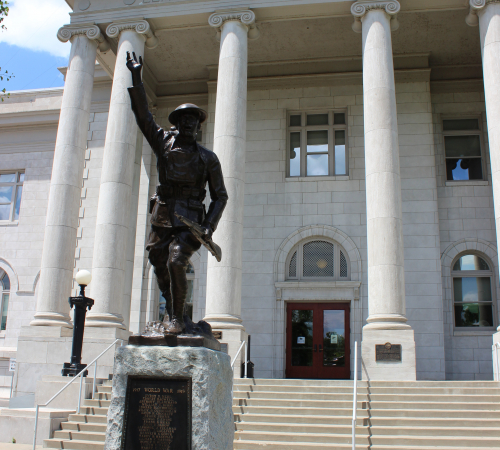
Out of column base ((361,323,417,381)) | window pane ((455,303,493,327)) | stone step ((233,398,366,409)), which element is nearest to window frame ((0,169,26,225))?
stone step ((233,398,366,409))

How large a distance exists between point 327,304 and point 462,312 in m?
4.76

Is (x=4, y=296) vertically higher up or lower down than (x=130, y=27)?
lower down

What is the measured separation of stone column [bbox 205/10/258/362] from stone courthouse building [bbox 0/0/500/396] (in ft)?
0.17

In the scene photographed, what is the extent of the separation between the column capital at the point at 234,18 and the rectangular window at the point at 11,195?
39.0 ft

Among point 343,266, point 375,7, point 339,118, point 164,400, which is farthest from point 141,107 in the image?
point 339,118

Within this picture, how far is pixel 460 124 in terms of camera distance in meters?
21.1

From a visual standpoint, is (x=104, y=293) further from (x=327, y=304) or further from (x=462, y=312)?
(x=462, y=312)

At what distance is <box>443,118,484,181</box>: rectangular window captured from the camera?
20641 mm

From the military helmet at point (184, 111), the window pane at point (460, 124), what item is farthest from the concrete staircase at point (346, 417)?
the window pane at point (460, 124)

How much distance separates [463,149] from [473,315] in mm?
6371

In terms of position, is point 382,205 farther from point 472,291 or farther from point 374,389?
point 472,291

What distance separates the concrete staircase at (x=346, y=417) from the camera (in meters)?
9.94

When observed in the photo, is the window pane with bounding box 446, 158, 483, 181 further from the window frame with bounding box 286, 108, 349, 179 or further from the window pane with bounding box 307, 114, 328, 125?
the window pane with bounding box 307, 114, 328, 125

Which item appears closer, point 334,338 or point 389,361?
point 389,361
